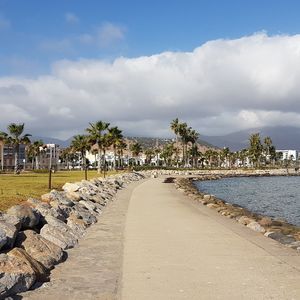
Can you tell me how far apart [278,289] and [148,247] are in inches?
192

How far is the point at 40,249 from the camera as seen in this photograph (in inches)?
395

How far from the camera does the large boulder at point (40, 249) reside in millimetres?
9625

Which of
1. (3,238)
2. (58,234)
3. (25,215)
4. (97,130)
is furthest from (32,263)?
(97,130)

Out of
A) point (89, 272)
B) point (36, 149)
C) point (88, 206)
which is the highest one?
point (36, 149)

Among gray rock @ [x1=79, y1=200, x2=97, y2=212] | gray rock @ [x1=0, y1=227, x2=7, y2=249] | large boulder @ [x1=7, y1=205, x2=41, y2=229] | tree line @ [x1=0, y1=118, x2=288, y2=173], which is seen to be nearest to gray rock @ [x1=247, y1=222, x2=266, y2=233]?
gray rock @ [x1=79, y1=200, x2=97, y2=212]

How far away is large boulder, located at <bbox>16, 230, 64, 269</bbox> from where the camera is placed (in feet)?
31.6

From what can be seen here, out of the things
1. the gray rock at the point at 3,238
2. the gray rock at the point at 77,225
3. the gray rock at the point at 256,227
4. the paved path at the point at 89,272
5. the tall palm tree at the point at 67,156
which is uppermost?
the tall palm tree at the point at 67,156

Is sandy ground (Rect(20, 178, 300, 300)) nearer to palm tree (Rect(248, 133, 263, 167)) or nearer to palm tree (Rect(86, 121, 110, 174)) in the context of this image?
palm tree (Rect(86, 121, 110, 174))

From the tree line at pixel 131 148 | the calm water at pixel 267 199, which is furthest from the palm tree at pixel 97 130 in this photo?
the calm water at pixel 267 199

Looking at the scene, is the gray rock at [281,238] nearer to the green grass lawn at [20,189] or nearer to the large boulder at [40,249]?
the large boulder at [40,249]

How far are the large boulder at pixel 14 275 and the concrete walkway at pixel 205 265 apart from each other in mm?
1638

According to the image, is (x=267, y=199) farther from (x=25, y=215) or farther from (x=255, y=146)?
(x=255, y=146)

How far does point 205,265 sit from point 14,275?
160 inches

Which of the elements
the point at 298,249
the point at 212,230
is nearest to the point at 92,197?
the point at 212,230
